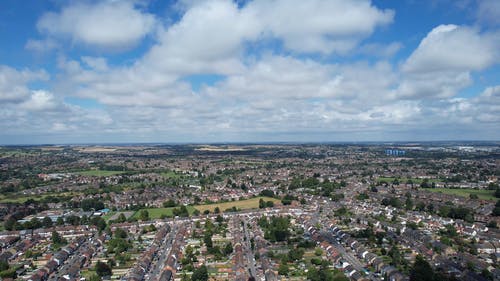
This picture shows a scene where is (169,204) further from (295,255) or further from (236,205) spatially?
(295,255)

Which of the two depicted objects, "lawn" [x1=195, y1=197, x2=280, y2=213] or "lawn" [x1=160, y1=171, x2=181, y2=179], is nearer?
"lawn" [x1=195, y1=197, x2=280, y2=213]

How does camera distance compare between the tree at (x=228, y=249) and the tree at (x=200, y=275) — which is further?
the tree at (x=228, y=249)

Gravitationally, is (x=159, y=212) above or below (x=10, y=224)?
below

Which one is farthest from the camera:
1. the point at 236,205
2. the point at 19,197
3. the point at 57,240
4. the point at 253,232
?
the point at 19,197

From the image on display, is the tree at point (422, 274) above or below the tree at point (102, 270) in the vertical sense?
above

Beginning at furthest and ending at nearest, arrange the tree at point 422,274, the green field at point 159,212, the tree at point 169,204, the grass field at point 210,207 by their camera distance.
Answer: the tree at point 169,204, the grass field at point 210,207, the green field at point 159,212, the tree at point 422,274

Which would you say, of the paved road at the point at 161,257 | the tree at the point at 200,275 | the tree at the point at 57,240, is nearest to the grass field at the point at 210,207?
the paved road at the point at 161,257

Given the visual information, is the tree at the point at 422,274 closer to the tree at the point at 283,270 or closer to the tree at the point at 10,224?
the tree at the point at 283,270

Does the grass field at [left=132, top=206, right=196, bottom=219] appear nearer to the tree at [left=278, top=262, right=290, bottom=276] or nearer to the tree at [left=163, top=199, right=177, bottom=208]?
the tree at [left=163, top=199, right=177, bottom=208]

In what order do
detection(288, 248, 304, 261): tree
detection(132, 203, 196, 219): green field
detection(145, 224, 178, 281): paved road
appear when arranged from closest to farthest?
1. detection(145, 224, 178, 281): paved road
2. detection(288, 248, 304, 261): tree
3. detection(132, 203, 196, 219): green field

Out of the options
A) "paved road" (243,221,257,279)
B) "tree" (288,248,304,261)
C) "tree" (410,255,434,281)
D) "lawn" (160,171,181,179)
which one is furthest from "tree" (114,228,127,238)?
"lawn" (160,171,181,179)

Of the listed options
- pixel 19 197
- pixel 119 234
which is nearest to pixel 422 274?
pixel 119 234

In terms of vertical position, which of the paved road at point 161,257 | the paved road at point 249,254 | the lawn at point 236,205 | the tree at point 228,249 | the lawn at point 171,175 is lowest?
the paved road at point 161,257
